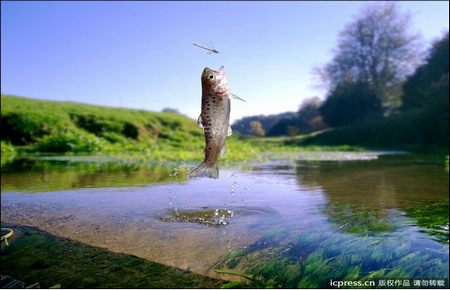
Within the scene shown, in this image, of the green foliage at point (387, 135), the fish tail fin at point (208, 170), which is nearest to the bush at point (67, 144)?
the green foliage at point (387, 135)

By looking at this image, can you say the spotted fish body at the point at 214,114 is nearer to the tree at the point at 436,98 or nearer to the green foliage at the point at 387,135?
the green foliage at the point at 387,135

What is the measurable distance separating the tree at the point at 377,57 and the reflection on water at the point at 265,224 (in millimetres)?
43664

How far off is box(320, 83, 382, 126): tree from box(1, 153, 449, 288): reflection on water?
3940 centimetres

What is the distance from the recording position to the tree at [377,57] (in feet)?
163

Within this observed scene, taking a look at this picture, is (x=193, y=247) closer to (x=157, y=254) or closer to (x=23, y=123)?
(x=157, y=254)

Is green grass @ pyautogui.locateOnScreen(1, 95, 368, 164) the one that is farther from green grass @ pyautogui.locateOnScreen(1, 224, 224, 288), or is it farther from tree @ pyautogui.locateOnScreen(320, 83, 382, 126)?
tree @ pyautogui.locateOnScreen(320, 83, 382, 126)

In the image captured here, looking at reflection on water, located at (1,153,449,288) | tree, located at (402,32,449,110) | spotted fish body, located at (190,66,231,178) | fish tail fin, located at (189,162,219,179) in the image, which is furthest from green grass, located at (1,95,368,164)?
spotted fish body, located at (190,66,231,178)

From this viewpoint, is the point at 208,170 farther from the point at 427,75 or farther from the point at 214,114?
the point at 427,75

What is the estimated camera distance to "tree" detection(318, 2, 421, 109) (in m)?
49.6

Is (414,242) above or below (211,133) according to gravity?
below

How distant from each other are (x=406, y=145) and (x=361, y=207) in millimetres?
28720

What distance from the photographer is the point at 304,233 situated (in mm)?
4691

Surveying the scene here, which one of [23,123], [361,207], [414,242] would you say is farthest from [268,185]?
[23,123]

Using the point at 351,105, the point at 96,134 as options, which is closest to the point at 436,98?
the point at 351,105
